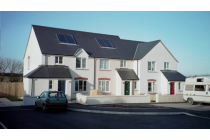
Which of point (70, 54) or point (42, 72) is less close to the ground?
point (70, 54)

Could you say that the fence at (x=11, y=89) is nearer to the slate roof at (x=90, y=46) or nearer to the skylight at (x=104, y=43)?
the slate roof at (x=90, y=46)

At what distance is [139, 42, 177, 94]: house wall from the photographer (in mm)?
29922

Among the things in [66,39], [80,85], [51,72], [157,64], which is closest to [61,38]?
[66,39]

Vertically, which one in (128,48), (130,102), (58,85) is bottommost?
(130,102)

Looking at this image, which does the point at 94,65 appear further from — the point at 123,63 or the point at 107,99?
the point at 107,99

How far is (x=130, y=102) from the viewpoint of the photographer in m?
23.4

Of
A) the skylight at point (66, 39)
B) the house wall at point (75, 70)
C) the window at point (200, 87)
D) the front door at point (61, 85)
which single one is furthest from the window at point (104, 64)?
the window at point (200, 87)

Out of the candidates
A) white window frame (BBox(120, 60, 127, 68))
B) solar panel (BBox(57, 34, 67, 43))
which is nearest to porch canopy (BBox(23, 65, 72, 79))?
solar panel (BBox(57, 34, 67, 43))

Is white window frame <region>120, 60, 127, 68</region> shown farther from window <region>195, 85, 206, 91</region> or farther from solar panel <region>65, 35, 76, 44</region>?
window <region>195, 85, 206, 91</region>

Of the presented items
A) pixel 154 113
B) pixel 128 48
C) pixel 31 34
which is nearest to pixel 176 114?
pixel 154 113

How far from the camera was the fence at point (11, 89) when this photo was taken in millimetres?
29967

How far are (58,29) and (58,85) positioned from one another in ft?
30.4

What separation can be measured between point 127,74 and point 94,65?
4.88 metres

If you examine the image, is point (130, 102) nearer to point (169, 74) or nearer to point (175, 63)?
point (169, 74)
